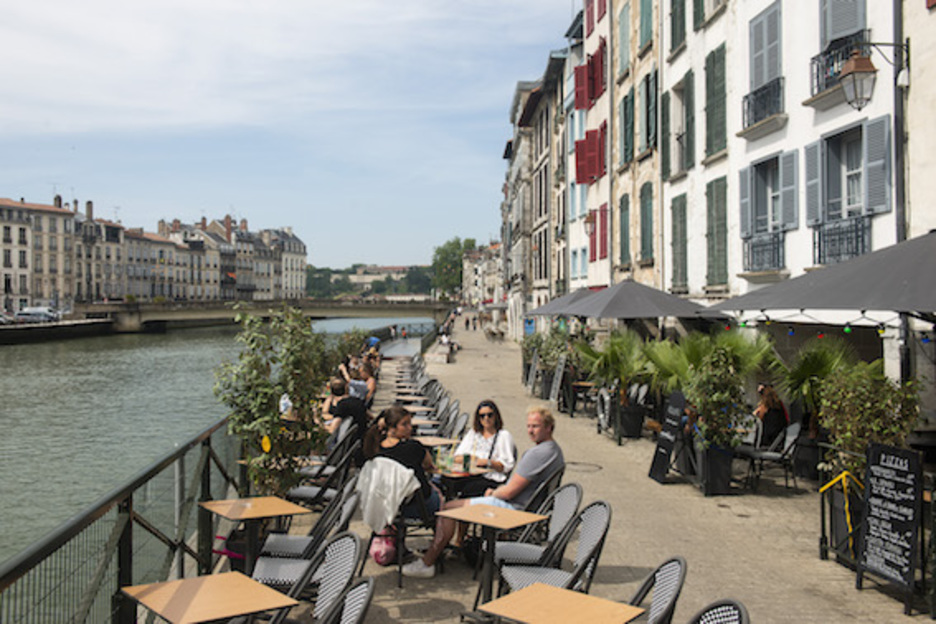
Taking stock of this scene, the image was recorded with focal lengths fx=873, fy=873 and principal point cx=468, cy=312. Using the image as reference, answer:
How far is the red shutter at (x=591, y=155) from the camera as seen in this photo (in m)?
26.5

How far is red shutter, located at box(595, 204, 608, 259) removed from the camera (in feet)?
84.1

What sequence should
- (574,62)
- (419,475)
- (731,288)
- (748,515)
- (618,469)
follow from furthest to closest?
(574,62)
(731,288)
(618,469)
(748,515)
(419,475)

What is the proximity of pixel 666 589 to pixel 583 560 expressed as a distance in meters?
0.89

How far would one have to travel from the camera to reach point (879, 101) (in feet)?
34.5

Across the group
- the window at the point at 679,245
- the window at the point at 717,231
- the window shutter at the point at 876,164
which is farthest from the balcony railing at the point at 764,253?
the window at the point at 679,245

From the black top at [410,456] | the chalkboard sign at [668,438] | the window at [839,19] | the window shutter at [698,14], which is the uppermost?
the window shutter at [698,14]

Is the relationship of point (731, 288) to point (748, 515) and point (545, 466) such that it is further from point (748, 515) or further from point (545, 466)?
point (545, 466)

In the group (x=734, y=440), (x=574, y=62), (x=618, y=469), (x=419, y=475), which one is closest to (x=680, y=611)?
(x=419, y=475)

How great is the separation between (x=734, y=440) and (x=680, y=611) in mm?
3929

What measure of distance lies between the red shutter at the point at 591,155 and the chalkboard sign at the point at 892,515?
21067 mm

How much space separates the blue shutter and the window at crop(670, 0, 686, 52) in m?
4.54

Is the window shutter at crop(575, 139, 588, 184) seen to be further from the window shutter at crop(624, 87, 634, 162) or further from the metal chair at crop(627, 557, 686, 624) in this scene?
the metal chair at crop(627, 557, 686, 624)

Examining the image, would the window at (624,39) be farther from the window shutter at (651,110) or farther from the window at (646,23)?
the window shutter at (651,110)

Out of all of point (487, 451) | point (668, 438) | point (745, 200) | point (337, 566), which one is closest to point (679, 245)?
point (745, 200)
